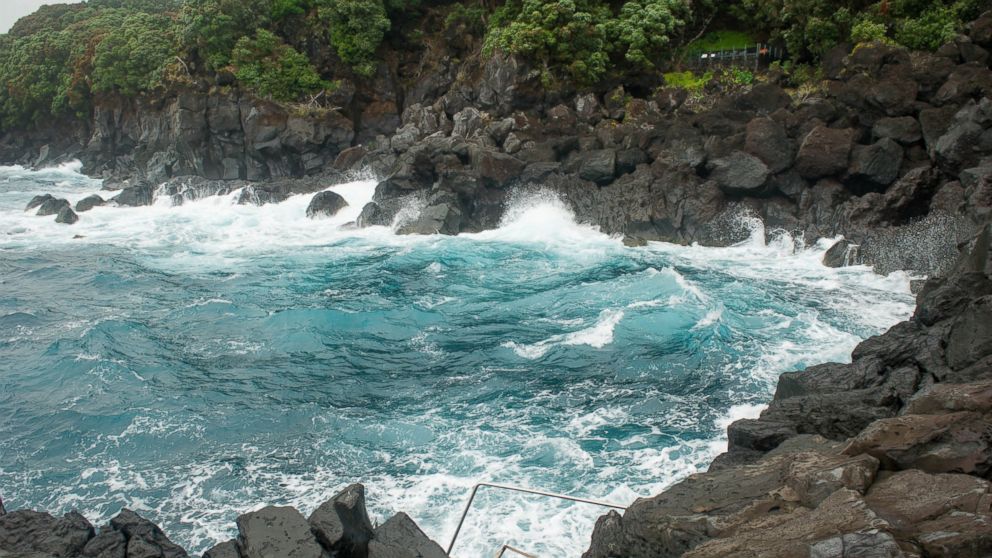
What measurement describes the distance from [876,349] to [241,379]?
1380 cm

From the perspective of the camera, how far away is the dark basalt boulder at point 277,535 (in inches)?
352

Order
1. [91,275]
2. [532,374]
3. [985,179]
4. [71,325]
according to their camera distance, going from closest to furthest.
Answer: [532,374] → [985,179] → [71,325] → [91,275]

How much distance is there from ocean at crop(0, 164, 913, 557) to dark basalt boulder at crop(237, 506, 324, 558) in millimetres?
3018

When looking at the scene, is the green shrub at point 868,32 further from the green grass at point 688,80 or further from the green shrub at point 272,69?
the green shrub at point 272,69

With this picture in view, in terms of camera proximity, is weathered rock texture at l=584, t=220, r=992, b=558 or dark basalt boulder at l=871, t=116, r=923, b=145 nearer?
weathered rock texture at l=584, t=220, r=992, b=558

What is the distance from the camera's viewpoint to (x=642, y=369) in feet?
56.0

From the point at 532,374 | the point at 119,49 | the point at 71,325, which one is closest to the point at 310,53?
the point at 119,49

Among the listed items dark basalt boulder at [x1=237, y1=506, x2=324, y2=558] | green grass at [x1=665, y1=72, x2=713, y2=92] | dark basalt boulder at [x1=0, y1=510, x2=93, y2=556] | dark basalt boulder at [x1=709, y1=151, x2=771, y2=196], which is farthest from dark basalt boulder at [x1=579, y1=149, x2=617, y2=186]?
dark basalt boulder at [x1=0, y1=510, x2=93, y2=556]

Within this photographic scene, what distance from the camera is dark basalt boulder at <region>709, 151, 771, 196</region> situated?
2578 cm

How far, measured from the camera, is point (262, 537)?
9.16 meters

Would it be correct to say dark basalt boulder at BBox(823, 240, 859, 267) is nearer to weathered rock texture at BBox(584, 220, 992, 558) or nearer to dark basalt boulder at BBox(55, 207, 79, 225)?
weathered rock texture at BBox(584, 220, 992, 558)

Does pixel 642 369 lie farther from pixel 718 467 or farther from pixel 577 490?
pixel 718 467

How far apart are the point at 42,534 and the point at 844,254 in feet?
71.8

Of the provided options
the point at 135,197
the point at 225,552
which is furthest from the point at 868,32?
the point at 135,197
